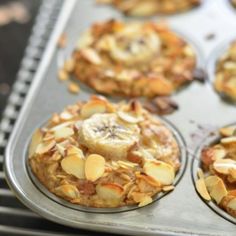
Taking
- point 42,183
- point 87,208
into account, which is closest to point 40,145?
point 42,183

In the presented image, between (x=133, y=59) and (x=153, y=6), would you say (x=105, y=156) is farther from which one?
(x=153, y=6)

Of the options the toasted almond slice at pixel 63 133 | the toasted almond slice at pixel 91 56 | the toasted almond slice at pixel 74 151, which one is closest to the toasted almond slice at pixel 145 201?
the toasted almond slice at pixel 74 151

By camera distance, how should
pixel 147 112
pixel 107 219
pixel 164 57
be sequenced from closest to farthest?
1. pixel 107 219
2. pixel 147 112
3. pixel 164 57

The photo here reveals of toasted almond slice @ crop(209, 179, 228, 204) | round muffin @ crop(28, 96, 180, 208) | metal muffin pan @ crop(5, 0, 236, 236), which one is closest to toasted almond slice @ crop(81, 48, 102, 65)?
metal muffin pan @ crop(5, 0, 236, 236)

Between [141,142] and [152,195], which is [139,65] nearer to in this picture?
[141,142]

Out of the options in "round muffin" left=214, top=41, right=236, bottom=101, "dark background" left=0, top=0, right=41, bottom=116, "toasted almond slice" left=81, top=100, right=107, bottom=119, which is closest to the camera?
"toasted almond slice" left=81, top=100, right=107, bottom=119

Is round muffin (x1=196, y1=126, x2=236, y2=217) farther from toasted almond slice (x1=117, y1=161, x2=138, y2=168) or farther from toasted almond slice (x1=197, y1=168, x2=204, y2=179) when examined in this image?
toasted almond slice (x1=117, y1=161, x2=138, y2=168)

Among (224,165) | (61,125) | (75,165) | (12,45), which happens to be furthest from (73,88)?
(12,45)

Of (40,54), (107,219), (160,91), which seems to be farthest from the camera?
(40,54)
